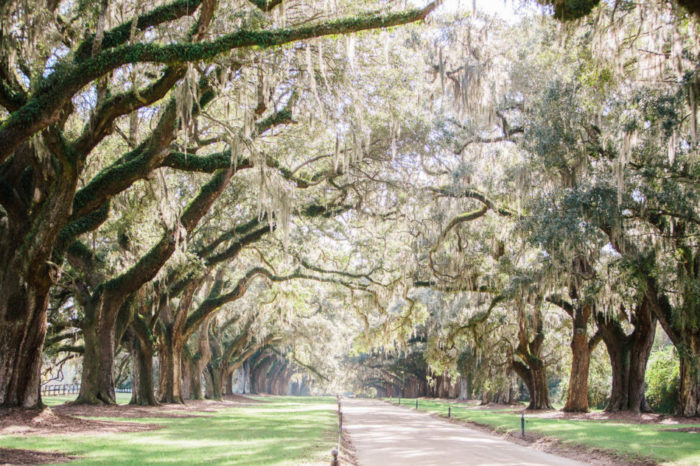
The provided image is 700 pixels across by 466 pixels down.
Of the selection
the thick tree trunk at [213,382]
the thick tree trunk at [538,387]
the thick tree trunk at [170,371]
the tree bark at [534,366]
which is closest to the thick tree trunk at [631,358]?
the tree bark at [534,366]

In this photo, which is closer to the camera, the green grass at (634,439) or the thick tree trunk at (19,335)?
the green grass at (634,439)

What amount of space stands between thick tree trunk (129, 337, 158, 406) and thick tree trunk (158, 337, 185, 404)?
148cm

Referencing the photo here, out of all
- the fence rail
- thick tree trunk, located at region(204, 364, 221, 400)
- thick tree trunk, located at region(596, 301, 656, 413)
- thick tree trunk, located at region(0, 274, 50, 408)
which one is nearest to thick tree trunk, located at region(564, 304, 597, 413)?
thick tree trunk, located at region(596, 301, 656, 413)

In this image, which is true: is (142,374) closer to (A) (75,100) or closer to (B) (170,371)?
(B) (170,371)

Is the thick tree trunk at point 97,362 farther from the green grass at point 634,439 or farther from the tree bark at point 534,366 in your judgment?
the tree bark at point 534,366

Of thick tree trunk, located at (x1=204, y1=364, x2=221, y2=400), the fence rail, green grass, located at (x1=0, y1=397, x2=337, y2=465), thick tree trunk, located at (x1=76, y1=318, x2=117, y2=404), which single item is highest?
thick tree trunk, located at (x1=76, y1=318, x2=117, y2=404)

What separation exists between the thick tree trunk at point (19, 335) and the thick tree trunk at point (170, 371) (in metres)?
11.1

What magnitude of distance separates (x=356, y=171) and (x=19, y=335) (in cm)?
975

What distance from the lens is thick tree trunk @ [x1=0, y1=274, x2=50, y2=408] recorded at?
37.3 ft

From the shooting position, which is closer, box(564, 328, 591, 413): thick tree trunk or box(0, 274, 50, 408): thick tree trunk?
box(0, 274, 50, 408): thick tree trunk

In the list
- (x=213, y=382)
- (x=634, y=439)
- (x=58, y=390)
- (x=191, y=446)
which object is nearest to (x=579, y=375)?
(x=634, y=439)

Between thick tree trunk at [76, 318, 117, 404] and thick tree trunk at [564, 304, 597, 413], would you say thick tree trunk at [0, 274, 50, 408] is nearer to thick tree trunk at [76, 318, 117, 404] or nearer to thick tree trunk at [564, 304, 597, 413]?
thick tree trunk at [76, 318, 117, 404]

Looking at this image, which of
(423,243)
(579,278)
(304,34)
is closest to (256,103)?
(304,34)

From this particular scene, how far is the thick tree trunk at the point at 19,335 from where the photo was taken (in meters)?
11.4
